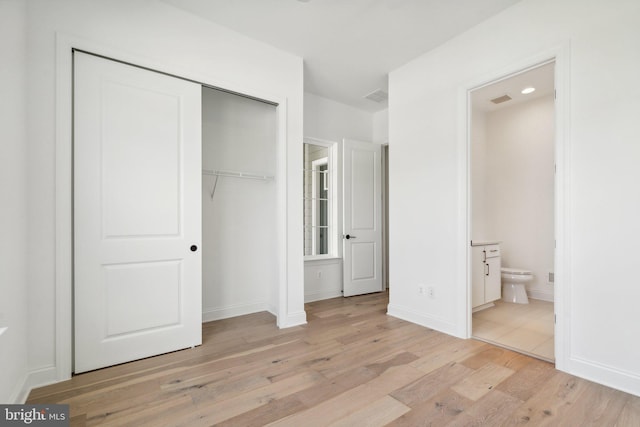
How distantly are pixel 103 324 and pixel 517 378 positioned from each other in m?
3.07

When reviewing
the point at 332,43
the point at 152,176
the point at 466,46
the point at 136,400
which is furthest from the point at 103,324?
the point at 466,46

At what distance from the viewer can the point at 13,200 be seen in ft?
5.81

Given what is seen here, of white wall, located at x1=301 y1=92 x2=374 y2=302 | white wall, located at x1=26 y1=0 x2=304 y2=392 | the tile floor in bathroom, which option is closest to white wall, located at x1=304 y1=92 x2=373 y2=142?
white wall, located at x1=301 y1=92 x2=374 y2=302

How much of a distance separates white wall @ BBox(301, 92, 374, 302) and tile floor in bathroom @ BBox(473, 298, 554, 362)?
6.27ft

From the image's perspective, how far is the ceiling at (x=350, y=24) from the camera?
2.55m

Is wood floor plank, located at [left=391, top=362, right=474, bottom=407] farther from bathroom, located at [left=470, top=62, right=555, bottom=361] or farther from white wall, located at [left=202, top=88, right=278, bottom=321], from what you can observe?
white wall, located at [left=202, top=88, right=278, bottom=321]

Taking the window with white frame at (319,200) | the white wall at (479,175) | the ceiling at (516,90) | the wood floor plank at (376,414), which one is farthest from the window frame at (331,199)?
the wood floor plank at (376,414)

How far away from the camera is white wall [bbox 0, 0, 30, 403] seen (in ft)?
5.32

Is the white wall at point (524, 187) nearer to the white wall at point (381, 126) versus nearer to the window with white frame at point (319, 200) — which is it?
the white wall at point (381, 126)

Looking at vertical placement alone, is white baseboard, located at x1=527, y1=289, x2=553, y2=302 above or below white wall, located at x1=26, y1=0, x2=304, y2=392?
below

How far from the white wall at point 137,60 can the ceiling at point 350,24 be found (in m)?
0.18

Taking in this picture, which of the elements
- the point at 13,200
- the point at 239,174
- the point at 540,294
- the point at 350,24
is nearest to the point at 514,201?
the point at 540,294

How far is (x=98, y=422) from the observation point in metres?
1.63

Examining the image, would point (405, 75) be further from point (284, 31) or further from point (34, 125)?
point (34, 125)
